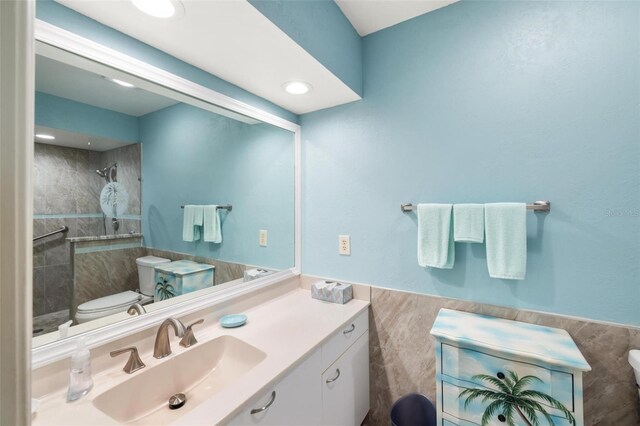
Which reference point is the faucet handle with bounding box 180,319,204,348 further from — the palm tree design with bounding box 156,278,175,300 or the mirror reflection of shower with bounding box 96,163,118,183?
the mirror reflection of shower with bounding box 96,163,118,183

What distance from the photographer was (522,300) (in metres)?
1.22

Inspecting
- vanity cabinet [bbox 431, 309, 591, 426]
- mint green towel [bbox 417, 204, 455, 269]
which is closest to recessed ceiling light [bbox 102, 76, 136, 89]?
mint green towel [bbox 417, 204, 455, 269]

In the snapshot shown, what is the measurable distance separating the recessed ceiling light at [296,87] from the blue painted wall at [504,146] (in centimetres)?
31

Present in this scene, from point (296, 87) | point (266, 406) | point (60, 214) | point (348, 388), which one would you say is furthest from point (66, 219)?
point (348, 388)

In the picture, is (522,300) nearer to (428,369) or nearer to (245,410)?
(428,369)

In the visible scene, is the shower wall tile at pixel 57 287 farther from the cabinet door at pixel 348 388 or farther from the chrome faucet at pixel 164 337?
the cabinet door at pixel 348 388

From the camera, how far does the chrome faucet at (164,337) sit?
3.34ft

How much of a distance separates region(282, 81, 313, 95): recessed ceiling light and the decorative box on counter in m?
1.18

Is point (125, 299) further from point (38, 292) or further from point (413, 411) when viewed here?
point (413, 411)

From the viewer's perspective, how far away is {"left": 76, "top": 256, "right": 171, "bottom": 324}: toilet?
1082mm

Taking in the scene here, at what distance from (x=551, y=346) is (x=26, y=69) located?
1.56m

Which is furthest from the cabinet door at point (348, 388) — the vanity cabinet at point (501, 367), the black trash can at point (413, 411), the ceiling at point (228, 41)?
the ceiling at point (228, 41)

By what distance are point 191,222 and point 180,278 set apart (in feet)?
1.23

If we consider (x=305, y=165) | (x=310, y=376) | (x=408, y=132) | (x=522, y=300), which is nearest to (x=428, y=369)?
(x=522, y=300)
